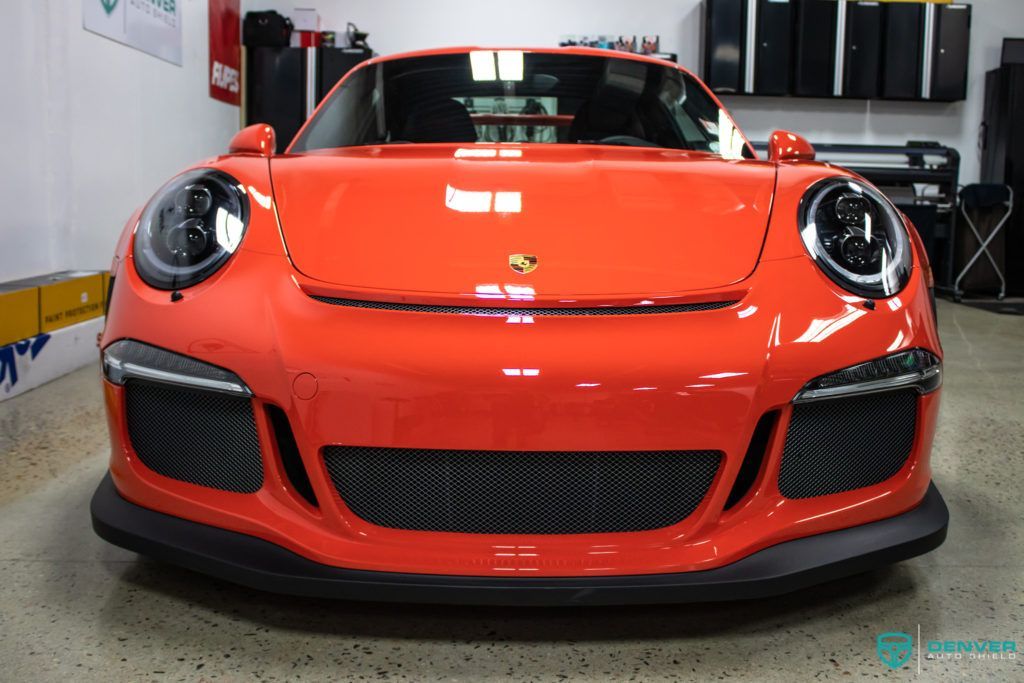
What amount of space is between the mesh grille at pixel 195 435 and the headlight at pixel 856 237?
0.83 m

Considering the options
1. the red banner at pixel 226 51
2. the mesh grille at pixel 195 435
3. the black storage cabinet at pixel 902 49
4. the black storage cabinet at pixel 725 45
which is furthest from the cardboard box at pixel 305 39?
the mesh grille at pixel 195 435

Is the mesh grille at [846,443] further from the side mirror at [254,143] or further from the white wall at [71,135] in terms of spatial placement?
the white wall at [71,135]

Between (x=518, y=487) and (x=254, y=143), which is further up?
(x=254, y=143)

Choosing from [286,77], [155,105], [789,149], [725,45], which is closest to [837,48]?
[725,45]

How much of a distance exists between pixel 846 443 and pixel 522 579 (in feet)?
1.57

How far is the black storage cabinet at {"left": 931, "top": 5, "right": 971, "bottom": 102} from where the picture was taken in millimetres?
7207

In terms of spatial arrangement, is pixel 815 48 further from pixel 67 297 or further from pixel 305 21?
pixel 67 297

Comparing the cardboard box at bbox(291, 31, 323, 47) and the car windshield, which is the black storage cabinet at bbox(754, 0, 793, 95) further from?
the car windshield

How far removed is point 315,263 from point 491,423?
346mm

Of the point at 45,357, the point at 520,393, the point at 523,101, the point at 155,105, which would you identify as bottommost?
the point at 45,357

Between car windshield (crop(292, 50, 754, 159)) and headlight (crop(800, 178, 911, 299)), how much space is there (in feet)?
2.21

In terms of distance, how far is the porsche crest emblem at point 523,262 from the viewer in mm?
1178

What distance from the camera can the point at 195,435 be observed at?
1.19 m

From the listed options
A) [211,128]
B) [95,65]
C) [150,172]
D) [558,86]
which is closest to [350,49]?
[211,128]
